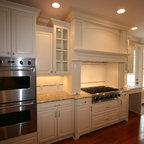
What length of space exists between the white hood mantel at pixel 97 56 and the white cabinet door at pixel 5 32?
51.2 inches

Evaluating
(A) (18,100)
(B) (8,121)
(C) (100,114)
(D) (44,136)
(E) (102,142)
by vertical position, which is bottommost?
(E) (102,142)

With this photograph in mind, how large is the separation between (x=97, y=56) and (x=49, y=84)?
1.45 metres

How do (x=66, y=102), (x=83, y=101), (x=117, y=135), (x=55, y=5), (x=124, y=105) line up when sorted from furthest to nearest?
(x=124, y=105), (x=117, y=135), (x=83, y=101), (x=66, y=102), (x=55, y=5)

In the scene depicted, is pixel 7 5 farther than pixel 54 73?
No

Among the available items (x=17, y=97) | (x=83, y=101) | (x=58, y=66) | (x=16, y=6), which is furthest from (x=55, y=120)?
(x=16, y=6)

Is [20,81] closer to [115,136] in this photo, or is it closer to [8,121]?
[8,121]

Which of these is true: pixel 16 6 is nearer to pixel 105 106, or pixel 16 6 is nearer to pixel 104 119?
pixel 105 106

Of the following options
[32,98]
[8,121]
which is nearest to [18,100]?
[32,98]

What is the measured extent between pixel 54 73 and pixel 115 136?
2.05 metres

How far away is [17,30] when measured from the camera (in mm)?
1711

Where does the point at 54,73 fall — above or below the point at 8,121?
above

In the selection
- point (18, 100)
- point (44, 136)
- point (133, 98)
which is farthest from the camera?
point (133, 98)

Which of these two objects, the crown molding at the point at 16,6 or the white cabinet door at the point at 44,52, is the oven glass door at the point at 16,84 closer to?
the white cabinet door at the point at 44,52

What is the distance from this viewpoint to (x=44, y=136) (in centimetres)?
196
